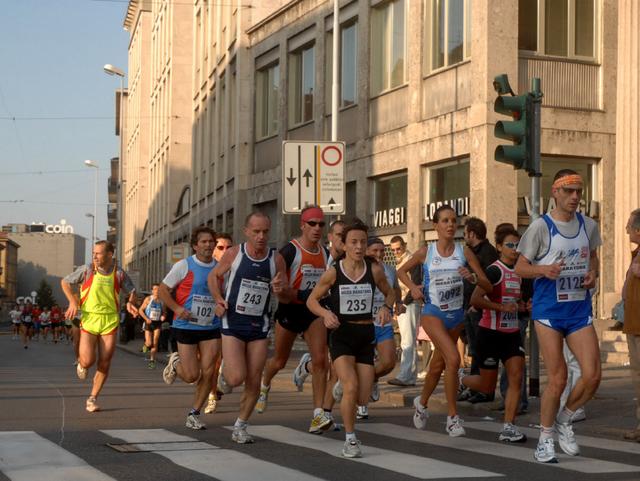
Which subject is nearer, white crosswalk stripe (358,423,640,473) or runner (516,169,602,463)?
white crosswalk stripe (358,423,640,473)

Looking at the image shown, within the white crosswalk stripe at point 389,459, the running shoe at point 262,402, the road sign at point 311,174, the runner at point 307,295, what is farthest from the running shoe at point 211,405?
the road sign at point 311,174

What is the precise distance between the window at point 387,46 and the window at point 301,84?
13.6ft

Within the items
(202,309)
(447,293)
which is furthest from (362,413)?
(447,293)

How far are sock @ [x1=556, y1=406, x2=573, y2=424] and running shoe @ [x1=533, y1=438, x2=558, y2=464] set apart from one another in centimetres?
30

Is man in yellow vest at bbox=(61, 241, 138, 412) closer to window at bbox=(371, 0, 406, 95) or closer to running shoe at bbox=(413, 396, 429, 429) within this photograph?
running shoe at bbox=(413, 396, 429, 429)

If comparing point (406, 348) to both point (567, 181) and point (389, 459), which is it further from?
point (567, 181)

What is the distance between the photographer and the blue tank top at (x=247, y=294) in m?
10.5

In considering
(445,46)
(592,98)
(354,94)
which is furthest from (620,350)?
(354,94)

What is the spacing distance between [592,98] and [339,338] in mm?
15836

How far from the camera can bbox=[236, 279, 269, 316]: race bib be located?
1053 cm

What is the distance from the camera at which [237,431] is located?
10.2 meters

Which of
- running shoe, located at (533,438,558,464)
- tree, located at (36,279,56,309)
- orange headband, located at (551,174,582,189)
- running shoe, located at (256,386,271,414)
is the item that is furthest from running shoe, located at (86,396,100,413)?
tree, located at (36,279,56,309)

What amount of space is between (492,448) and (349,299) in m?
1.63

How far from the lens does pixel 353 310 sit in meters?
9.94
